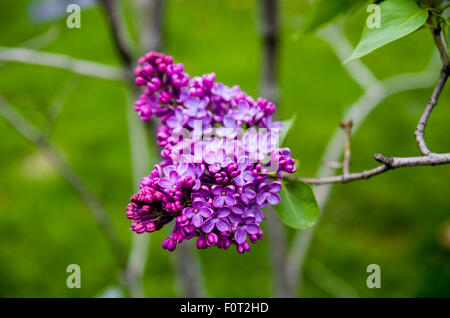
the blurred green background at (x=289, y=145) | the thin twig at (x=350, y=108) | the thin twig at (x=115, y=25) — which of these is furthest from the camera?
the blurred green background at (x=289, y=145)

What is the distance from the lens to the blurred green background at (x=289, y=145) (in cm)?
229

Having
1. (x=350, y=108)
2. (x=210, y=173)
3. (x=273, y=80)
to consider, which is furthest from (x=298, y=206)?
(x=350, y=108)

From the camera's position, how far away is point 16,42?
3893 mm

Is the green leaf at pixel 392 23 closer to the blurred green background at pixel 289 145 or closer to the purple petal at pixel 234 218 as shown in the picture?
the purple petal at pixel 234 218

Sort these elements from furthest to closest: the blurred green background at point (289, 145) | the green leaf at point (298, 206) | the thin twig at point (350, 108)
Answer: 1. the blurred green background at point (289, 145)
2. the thin twig at point (350, 108)
3. the green leaf at point (298, 206)

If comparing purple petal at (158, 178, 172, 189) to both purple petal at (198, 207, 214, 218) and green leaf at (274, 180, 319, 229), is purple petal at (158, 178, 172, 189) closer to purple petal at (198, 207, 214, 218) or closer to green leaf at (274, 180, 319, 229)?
purple petal at (198, 207, 214, 218)

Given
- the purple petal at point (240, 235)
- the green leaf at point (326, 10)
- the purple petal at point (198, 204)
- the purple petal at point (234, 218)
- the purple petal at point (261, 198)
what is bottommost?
the purple petal at point (240, 235)

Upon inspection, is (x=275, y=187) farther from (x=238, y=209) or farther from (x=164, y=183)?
(x=164, y=183)

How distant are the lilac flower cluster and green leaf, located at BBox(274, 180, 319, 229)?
0.07m

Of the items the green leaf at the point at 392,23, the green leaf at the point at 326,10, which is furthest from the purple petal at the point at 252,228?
the green leaf at the point at 326,10

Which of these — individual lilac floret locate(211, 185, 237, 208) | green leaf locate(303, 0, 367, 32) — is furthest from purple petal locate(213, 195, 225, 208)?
green leaf locate(303, 0, 367, 32)

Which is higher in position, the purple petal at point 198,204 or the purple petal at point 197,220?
the purple petal at point 198,204

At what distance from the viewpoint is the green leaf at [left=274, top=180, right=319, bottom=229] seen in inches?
31.4

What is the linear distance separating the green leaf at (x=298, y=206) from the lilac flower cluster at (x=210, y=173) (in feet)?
0.24
